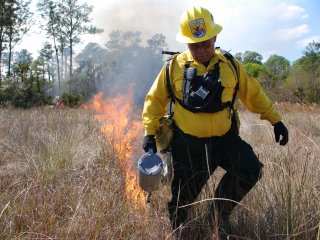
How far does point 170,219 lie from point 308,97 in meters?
17.4

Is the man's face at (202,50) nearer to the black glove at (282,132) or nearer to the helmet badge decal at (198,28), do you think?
the helmet badge decal at (198,28)

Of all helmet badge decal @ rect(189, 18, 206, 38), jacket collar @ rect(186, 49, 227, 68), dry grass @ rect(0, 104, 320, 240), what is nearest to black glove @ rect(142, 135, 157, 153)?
dry grass @ rect(0, 104, 320, 240)

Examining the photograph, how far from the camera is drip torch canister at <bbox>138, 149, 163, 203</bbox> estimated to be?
3.10m

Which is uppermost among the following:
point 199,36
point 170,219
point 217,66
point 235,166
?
point 199,36

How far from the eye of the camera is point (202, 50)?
3.16 m

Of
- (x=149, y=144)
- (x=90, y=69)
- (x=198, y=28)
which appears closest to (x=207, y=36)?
(x=198, y=28)

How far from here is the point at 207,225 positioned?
119 inches

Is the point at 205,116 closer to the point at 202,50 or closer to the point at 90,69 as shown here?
the point at 202,50

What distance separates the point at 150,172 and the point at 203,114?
60cm

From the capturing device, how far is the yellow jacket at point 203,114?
319cm

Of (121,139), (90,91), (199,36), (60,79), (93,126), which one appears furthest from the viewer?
(60,79)

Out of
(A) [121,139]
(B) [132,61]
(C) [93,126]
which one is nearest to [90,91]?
(B) [132,61]

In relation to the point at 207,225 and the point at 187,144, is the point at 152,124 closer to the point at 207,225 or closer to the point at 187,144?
the point at 187,144

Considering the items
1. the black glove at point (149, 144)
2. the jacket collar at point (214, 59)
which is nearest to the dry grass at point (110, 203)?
the black glove at point (149, 144)
